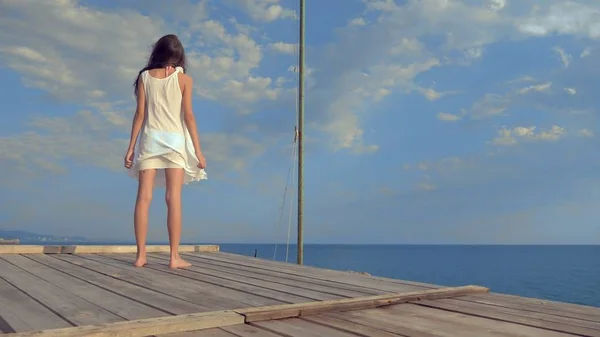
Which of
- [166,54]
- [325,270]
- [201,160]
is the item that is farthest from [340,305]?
[166,54]

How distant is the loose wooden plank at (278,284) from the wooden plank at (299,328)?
2.07 ft

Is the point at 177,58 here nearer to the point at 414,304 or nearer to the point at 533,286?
the point at 414,304

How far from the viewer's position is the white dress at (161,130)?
456cm

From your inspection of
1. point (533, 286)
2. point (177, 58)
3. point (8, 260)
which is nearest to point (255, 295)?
point (177, 58)

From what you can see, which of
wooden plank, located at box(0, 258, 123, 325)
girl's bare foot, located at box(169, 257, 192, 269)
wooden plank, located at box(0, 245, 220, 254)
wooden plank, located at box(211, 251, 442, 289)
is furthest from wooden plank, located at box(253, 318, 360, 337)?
wooden plank, located at box(0, 245, 220, 254)

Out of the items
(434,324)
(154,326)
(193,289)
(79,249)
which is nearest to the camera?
(154,326)

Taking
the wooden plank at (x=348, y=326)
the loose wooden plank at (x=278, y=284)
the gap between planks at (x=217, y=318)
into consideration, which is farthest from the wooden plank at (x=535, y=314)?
the wooden plank at (x=348, y=326)

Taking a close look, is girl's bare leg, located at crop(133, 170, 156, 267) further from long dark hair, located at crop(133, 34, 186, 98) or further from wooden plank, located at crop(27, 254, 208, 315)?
long dark hair, located at crop(133, 34, 186, 98)

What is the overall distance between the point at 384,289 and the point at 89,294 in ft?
5.94

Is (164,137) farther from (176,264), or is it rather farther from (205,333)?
(205,333)

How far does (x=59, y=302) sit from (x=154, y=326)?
3.05ft

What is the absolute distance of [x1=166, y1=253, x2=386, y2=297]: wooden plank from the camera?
10.7 feet

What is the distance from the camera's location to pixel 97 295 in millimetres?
2941

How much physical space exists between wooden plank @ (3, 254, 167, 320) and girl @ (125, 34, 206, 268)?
0.82 meters
